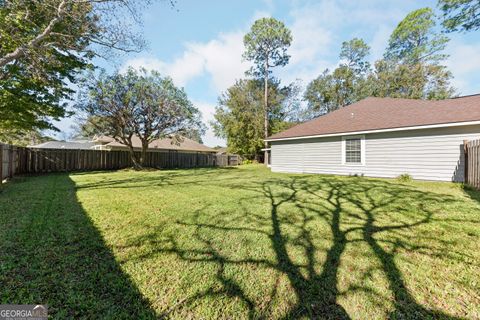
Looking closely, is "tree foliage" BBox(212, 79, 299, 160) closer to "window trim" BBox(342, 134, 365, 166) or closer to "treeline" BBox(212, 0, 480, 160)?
"treeline" BBox(212, 0, 480, 160)

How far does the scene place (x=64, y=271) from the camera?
2037 millimetres

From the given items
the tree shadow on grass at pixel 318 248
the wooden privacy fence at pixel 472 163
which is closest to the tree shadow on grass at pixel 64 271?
the tree shadow on grass at pixel 318 248

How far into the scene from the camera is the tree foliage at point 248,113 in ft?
84.5

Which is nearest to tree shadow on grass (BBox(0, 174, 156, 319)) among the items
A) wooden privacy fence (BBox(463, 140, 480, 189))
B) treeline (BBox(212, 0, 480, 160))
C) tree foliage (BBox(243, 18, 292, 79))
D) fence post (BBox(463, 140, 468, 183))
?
wooden privacy fence (BBox(463, 140, 480, 189))

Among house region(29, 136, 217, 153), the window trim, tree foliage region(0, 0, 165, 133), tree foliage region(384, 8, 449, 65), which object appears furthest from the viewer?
tree foliage region(384, 8, 449, 65)

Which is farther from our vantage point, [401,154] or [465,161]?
[401,154]

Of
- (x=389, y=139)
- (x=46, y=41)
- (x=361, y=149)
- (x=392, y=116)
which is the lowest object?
(x=361, y=149)

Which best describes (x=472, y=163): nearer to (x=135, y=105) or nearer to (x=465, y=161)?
(x=465, y=161)

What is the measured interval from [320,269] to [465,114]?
9526mm

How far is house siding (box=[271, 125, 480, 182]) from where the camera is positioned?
7443mm

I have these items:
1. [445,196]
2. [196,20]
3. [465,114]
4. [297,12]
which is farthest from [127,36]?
[465,114]

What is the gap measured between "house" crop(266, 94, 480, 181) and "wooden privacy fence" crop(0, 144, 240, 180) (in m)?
10.6

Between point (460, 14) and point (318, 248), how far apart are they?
54.9 feet

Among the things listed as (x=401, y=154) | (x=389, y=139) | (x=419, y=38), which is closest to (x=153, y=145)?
(x=389, y=139)
